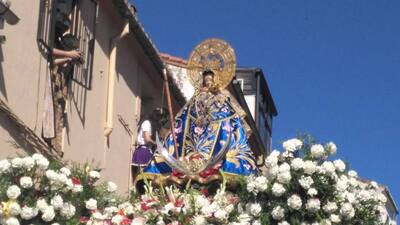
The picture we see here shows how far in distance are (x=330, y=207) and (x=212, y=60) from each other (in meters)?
4.23

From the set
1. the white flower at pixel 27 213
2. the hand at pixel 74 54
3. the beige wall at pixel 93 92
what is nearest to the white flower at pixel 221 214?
the white flower at pixel 27 213

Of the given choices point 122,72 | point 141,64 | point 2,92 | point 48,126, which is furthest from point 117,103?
point 2,92

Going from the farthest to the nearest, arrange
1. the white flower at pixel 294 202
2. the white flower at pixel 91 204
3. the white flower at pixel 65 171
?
1. the white flower at pixel 294 202
2. the white flower at pixel 91 204
3. the white flower at pixel 65 171

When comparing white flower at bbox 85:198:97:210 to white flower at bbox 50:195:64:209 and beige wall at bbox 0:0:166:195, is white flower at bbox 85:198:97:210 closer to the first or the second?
white flower at bbox 50:195:64:209

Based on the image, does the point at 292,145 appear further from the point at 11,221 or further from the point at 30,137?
the point at 11,221

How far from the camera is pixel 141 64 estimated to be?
1797cm

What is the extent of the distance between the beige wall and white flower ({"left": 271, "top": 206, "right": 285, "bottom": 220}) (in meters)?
3.16

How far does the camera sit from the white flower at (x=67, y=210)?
9992mm

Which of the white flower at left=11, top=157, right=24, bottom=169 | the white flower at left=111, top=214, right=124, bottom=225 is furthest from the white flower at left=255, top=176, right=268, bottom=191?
the white flower at left=11, top=157, right=24, bottom=169

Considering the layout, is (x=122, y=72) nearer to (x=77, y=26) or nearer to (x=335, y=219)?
(x=77, y=26)

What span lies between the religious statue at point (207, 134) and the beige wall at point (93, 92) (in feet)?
3.98

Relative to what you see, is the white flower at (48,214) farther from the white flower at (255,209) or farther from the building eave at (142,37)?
the building eave at (142,37)

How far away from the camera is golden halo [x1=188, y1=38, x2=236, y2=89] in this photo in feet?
47.9

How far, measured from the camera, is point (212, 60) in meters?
14.8
